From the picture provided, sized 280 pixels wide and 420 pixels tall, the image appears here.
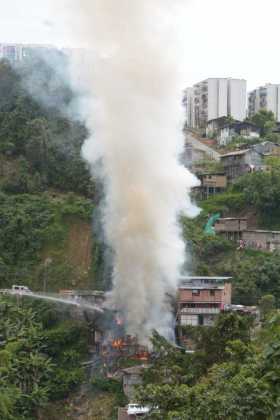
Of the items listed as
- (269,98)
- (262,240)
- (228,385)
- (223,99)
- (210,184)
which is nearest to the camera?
(228,385)

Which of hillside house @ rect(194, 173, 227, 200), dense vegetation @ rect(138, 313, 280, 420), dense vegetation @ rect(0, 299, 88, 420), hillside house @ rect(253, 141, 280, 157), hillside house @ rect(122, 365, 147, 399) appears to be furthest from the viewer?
hillside house @ rect(253, 141, 280, 157)

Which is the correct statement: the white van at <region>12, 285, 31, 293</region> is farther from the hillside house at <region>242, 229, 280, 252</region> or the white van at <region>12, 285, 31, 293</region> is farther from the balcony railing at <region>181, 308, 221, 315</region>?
the hillside house at <region>242, 229, 280, 252</region>

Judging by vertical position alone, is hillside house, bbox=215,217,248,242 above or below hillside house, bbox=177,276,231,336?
above

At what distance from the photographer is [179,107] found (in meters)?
25.7

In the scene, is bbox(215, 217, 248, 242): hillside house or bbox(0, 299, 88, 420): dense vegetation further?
bbox(215, 217, 248, 242): hillside house

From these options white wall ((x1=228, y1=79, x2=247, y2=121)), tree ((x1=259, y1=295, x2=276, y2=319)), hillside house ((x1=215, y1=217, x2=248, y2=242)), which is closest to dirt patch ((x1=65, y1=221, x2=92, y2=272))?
hillside house ((x1=215, y1=217, x2=248, y2=242))

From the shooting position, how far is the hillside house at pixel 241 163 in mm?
35188

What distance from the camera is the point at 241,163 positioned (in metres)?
35.3

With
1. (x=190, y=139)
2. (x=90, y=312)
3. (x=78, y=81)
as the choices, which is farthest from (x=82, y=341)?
(x=190, y=139)

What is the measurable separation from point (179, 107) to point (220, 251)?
7.24m

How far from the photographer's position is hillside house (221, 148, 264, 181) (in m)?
35.2

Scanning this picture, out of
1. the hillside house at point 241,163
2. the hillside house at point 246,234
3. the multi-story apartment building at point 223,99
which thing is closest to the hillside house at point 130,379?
the hillside house at point 246,234

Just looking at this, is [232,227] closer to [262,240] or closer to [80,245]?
[262,240]

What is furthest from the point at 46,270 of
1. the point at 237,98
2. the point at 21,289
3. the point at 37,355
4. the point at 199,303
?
the point at 237,98
